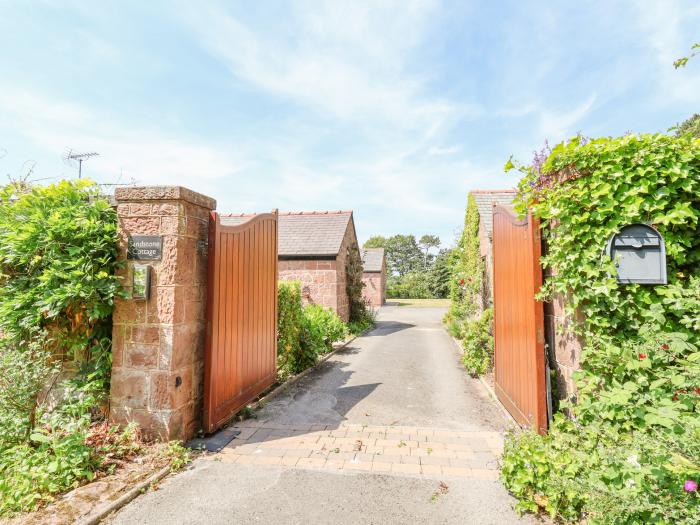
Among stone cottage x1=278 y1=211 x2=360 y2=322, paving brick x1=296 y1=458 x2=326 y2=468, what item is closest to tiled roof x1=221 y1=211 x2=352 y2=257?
stone cottage x1=278 y1=211 x2=360 y2=322

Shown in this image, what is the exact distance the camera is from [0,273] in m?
3.79

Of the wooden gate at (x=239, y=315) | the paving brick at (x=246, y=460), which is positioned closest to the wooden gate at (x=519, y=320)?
the paving brick at (x=246, y=460)

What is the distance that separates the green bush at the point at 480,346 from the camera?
6.92 meters

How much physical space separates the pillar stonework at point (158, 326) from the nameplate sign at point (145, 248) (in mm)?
41

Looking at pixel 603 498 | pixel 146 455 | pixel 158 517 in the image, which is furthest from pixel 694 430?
pixel 146 455

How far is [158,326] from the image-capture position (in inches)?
142

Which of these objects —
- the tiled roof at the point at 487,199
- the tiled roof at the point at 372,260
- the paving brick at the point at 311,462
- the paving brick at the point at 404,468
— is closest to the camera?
the paving brick at the point at 404,468

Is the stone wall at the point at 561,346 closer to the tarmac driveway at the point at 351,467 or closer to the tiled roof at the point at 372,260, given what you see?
the tarmac driveway at the point at 351,467

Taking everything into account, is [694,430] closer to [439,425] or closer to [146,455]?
[439,425]

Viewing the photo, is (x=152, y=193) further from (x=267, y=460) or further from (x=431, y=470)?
(x=431, y=470)

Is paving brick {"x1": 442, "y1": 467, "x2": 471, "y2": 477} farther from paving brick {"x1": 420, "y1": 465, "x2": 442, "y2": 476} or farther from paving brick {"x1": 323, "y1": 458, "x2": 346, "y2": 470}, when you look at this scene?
paving brick {"x1": 323, "y1": 458, "x2": 346, "y2": 470}

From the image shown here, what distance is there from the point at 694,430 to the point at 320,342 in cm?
744

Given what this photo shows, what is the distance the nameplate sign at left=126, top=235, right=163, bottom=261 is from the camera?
3.66 meters

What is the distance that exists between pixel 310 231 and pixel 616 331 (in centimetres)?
1236
